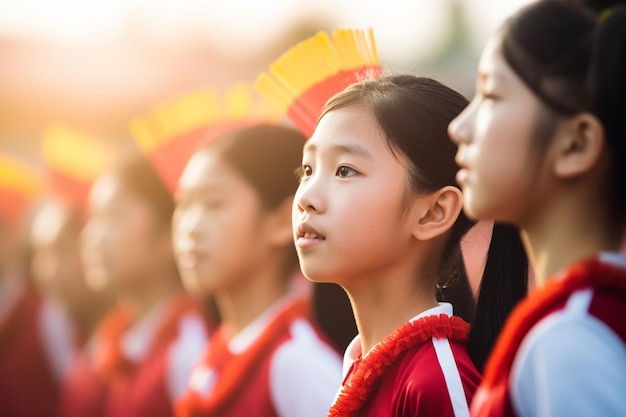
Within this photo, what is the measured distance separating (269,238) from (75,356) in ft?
8.12

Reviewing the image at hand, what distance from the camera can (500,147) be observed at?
1.62m

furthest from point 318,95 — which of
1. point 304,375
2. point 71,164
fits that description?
point 71,164

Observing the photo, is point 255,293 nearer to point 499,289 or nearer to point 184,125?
point 184,125

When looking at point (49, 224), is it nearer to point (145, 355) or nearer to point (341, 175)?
point (145, 355)

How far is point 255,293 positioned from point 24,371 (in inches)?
101

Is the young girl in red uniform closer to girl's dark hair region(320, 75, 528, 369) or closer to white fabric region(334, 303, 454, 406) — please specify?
white fabric region(334, 303, 454, 406)

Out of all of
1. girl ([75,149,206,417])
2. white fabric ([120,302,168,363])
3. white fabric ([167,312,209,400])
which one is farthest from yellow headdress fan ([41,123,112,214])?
white fabric ([167,312,209,400])

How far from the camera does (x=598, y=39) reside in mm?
1577

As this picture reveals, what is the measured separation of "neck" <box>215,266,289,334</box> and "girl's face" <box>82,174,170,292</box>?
1.05 meters

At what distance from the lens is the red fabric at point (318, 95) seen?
2.25 metres

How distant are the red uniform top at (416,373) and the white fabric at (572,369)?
333 mm

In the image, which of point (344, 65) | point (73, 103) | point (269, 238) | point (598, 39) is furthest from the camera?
point (73, 103)

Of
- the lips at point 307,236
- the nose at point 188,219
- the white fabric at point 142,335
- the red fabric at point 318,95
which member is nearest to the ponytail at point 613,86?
the lips at point 307,236

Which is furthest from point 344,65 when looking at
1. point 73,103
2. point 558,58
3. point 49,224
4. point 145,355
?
point 73,103
